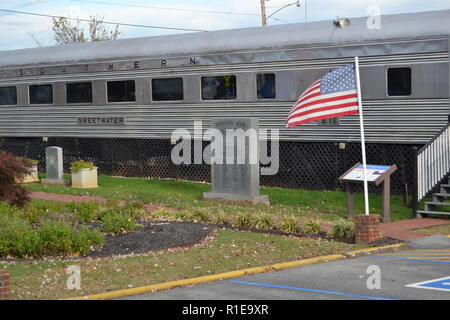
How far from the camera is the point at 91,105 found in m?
22.8

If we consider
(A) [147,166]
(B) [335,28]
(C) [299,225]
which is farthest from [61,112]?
(C) [299,225]

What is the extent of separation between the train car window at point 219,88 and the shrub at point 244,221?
6.12 meters

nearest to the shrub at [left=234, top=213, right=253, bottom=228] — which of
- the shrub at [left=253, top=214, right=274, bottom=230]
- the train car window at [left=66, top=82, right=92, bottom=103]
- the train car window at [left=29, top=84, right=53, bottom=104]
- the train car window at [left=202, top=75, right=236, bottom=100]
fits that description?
the shrub at [left=253, top=214, right=274, bottom=230]

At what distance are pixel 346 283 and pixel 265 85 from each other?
1019 centimetres

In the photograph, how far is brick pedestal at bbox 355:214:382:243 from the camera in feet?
39.9

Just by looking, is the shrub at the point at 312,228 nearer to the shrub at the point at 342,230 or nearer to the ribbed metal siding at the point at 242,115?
the shrub at the point at 342,230

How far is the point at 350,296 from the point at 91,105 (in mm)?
15442

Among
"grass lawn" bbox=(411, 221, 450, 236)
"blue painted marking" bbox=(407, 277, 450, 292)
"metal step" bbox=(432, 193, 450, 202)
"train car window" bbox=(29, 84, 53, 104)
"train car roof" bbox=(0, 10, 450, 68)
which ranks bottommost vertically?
"blue painted marking" bbox=(407, 277, 450, 292)

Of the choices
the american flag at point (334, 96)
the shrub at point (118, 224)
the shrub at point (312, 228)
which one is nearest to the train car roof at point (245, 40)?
the american flag at point (334, 96)

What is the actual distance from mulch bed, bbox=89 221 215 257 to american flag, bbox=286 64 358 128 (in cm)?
272

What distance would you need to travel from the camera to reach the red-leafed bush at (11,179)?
14.2 meters

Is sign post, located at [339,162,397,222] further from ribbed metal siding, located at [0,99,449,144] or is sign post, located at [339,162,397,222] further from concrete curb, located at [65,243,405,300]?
concrete curb, located at [65,243,405,300]

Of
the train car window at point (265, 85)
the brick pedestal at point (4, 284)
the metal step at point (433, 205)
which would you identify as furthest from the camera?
the train car window at point (265, 85)
